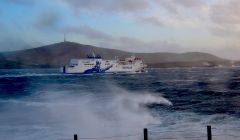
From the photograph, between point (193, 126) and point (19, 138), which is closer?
point (19, 138)

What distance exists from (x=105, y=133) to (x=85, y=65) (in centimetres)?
6578

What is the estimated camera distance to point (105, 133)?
64.8 ft

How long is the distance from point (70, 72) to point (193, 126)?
6783 cm

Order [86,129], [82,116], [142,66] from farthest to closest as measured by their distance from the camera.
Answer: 1. [142,66]
2. [82,116]
3. [86,129]

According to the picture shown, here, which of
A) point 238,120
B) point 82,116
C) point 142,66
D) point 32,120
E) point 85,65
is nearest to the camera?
point 238,120

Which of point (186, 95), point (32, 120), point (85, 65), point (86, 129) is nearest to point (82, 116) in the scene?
point (32, 120)

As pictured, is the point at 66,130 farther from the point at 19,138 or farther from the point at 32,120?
the point at 32,120

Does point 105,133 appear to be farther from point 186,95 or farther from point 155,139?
point 186,95

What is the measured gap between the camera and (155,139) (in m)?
17.2

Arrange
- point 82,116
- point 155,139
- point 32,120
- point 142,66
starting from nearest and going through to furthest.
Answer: point 155,139
point 32,120
point 82,116
point 142,66

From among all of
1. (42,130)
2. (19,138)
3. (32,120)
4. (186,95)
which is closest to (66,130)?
(42,130)

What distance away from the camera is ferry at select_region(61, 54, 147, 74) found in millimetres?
83331

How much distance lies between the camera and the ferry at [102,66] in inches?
3281

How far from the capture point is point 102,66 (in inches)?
3474
